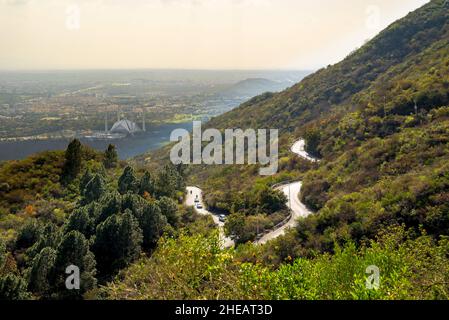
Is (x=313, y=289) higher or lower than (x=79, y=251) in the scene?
higher

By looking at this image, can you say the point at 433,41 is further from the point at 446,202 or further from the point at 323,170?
the point at 446,202

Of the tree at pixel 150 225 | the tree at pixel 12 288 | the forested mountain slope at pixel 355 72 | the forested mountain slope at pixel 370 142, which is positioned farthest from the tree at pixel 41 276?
the forested mountain slope at pixel 355 72

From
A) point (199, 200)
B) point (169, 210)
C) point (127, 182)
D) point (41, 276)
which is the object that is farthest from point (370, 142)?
point (41, 276)

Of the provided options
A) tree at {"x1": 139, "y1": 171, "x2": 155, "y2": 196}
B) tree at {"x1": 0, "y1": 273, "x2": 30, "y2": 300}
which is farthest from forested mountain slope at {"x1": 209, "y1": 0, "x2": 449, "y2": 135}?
tree at {"x1": 0, "y1": 273, "x2": 30, "y2": 300}

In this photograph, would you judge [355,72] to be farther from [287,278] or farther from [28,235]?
[287,278]
